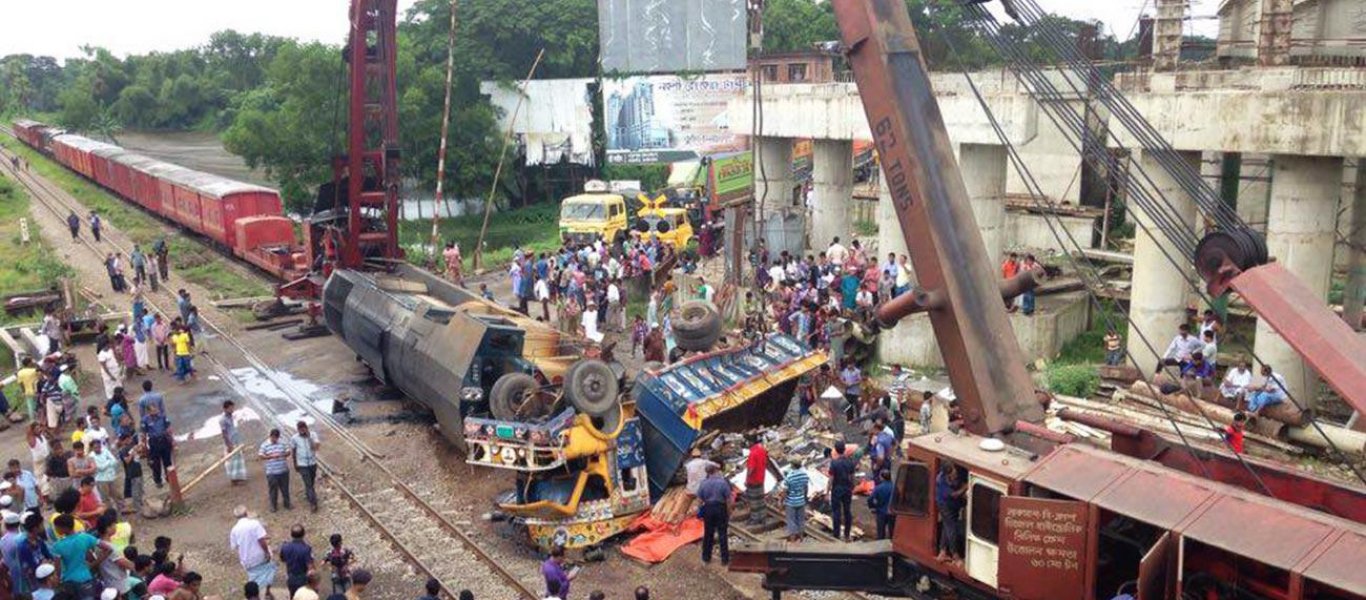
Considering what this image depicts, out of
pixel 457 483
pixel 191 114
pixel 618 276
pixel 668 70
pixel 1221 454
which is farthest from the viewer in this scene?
pixel 191 114

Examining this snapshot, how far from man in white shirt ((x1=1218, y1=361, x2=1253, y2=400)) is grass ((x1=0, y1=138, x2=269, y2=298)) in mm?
23680

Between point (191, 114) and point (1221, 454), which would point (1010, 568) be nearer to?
point (1221, 454)

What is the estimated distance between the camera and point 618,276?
25250 mm

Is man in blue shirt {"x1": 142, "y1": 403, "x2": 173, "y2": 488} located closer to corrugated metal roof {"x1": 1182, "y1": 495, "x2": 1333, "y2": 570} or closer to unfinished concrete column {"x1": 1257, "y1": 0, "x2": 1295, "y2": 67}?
corrugated metal roof {"x1": 1182, "y1": 495, "x2": 1333, "y2": 570}

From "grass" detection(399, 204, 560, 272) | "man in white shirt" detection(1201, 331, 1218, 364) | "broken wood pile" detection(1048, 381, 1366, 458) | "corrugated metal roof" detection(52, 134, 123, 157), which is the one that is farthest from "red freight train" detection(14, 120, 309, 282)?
"man in white shirt" detection(1201, 331, 1218, 364)

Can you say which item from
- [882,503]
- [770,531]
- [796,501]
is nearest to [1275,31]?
[882,503]

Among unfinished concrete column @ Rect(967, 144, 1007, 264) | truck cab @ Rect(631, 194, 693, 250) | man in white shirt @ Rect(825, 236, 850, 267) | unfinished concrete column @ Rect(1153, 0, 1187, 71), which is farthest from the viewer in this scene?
truck cab @ Rect(631, 194, 693, 250)

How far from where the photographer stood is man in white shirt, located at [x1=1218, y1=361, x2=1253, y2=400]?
1430 centimetres

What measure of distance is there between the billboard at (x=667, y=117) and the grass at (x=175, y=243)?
18977 mm

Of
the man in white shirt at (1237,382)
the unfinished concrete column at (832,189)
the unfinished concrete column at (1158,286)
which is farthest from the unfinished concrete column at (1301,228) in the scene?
the unfinished concrete column at (832,189)

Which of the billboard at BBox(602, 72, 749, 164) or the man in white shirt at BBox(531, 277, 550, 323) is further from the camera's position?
the billboard at BBox(602, 72, 749, 164)

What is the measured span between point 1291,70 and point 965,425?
32.5ft

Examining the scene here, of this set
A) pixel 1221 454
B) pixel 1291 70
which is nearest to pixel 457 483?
pixel 1221 454

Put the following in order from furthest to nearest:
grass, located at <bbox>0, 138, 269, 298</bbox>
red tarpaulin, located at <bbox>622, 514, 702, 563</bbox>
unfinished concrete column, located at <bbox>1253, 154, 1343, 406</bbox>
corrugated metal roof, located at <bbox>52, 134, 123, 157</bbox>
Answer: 1. corrugated metal roof, located at <bbox>52, 134, 123, 157</bbox>
2. grass, located at <bbox>0, 138, 269, 298</bbox>
3. unfinished concrete column, located at <bbox>1253, 154, 1343, 406</bbox>
4. red tarpaulin, located at <bbox>622, 514, 702, 563</bbox>
